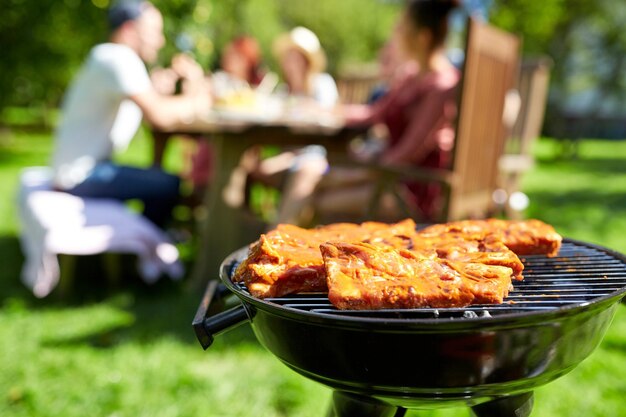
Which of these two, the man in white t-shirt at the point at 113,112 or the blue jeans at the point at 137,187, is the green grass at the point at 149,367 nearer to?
the blue jeans at the point at 137,187

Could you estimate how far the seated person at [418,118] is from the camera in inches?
156

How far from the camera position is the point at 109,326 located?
160 inches

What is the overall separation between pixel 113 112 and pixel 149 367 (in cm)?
257

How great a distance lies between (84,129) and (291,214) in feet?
6.69

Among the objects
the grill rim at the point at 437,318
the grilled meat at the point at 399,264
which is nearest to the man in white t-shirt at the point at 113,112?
the grilled meat at the point at 399,264

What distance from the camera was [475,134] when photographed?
3914mm

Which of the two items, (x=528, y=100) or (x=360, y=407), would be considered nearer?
(x=360, y=407)

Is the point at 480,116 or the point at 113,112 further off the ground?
the point at 480,116

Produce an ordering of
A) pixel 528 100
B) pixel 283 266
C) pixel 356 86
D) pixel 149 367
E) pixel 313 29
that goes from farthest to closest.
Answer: pixel 313 29, pixel 356 86, pixel 528 100, pixel 149 367, pixel 283 266

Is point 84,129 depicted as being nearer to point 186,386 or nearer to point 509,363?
point 186,386

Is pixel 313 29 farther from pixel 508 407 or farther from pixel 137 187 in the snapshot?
pixel 508 407

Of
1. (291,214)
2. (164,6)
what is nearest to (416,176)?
(291,214)

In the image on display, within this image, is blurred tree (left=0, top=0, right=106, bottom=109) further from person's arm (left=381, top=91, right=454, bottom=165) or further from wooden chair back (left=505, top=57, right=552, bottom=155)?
person's arm (left=381, top=91, right=454, bottom=165)

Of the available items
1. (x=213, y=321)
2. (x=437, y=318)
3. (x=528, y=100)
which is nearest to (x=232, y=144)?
(x=213, y=321)
